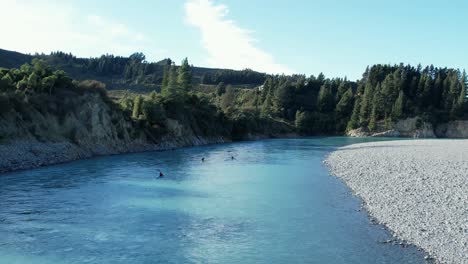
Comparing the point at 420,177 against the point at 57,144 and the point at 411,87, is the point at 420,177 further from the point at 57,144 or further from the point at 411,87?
the point at 411,87

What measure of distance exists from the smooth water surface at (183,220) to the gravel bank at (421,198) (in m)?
1.15

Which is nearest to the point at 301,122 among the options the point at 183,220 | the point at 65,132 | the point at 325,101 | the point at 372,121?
the point at 325,101

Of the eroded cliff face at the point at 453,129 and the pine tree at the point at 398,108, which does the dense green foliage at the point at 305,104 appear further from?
the eroded cliff face at the point at 453,129

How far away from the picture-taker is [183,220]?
22.3 metres

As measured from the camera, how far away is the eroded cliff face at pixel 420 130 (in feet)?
407

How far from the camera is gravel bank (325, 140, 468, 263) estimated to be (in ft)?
57.9

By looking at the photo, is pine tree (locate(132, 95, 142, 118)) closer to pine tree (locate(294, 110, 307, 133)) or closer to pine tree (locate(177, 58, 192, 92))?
pine tree (locate(177, 58, 192, 92))

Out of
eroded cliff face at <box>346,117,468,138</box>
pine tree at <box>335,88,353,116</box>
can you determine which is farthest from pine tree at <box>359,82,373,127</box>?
pine tree at <box>335,88,353,116</box>

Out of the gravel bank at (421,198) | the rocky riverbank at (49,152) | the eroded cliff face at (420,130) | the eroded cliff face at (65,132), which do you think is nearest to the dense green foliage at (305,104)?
the eroded cliff face at (420,130)

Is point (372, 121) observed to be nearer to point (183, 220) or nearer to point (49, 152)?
point (49, 152)

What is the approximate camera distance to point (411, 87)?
140 metres

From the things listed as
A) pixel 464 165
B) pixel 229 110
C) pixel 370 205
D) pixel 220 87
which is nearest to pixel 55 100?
pixel 370 205

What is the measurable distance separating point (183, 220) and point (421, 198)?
15132 mm

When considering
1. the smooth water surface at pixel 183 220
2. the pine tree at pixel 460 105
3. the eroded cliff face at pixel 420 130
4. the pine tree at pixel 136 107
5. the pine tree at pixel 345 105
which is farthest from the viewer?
the pine tree at pixel 345 105
